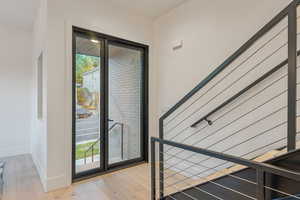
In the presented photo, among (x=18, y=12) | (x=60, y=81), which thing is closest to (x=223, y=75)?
(x=60, y=81)

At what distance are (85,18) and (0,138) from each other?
3.33 m

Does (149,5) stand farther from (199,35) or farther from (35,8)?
(35,8)

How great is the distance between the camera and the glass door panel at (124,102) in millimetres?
3167

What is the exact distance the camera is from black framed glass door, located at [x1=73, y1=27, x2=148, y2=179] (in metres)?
2.83

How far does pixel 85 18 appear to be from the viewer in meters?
2.74

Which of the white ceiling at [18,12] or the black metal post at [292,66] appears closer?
the black metal post at [292,66]

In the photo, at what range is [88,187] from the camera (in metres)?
2.50

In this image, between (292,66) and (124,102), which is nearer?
(292,66)

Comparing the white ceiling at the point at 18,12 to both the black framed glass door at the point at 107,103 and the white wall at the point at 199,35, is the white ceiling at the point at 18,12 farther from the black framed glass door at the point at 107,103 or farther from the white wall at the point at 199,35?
the white wall at the point at 199,35

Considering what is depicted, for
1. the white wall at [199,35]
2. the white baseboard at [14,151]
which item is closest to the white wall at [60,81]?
the white wall at [199,35]

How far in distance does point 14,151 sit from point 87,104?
2.60 meters

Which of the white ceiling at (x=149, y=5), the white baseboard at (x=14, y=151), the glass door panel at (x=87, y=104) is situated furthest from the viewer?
the white baseboard at (x=14, y=151)

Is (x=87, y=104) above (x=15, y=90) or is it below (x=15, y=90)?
below

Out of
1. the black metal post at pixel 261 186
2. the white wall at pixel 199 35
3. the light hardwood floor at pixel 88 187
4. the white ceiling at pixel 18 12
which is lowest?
the light hardwood floor at pixel 88 187
